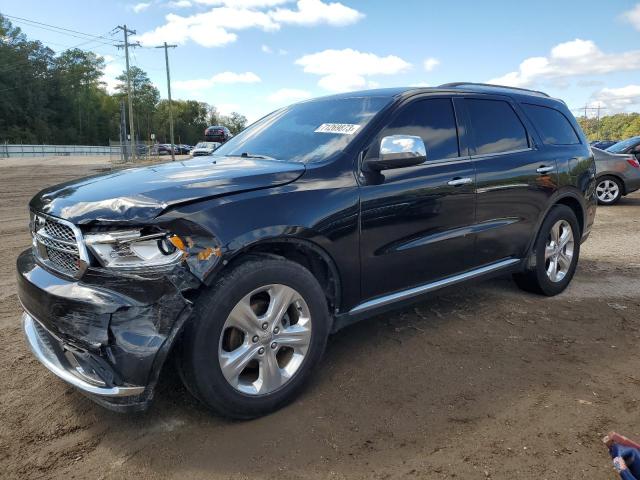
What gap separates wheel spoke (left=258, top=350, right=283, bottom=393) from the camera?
272 centimetres

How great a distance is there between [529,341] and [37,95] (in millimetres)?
98043

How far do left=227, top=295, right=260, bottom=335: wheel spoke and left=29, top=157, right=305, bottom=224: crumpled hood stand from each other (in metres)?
0.58

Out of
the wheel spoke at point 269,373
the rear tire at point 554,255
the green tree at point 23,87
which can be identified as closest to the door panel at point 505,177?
the rear tire at point 554,255

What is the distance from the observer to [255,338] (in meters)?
2.66

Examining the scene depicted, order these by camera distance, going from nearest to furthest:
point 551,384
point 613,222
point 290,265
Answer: point 290,265 → point 551,384 → point 613,222

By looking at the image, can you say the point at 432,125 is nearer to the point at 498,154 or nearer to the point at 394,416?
the point at 498,154

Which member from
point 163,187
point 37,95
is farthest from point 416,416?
point 37,95

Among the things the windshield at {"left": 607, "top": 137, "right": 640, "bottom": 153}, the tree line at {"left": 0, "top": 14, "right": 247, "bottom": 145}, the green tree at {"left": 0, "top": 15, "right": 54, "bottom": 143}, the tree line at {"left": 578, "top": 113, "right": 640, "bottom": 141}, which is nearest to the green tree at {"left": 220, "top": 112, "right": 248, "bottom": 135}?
the tree line at {"left": 0, "top": 14, "right": 247, "bottom": 145}

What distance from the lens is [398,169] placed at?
334 cm

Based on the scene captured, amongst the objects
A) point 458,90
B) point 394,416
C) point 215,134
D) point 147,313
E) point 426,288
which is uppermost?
point 215,134

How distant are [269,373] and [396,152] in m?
1.53

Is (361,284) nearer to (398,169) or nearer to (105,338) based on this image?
(398,169)

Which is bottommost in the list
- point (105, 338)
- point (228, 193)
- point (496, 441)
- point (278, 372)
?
point (496, 441)

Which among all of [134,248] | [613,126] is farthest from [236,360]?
[613,126]
